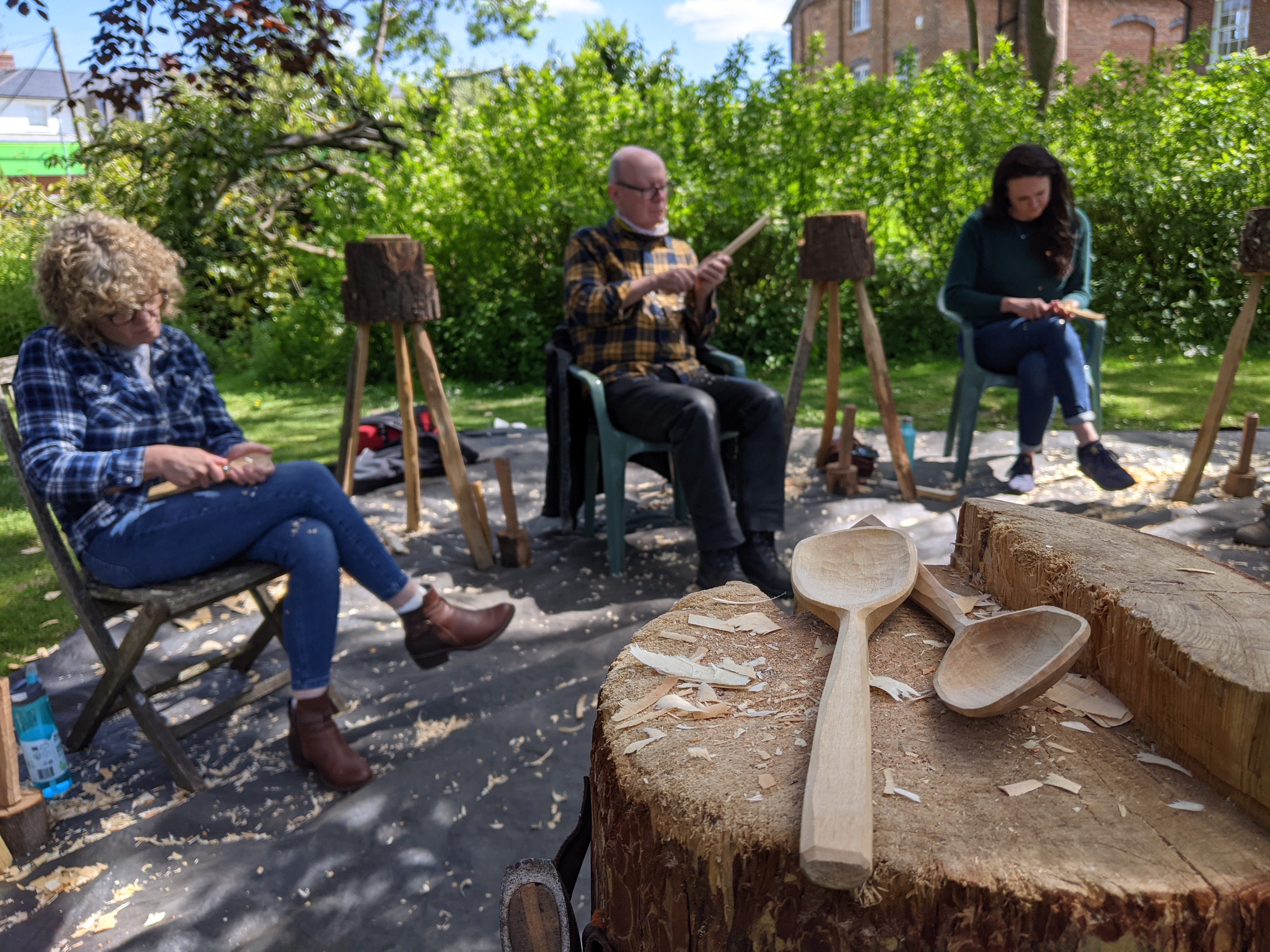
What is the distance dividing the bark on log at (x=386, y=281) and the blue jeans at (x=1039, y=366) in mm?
2726

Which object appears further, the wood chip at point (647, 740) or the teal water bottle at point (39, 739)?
the teal water bottle at point (39, 739)

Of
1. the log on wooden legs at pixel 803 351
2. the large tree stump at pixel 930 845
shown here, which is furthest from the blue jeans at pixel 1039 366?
the large tree stump at pixel 930 845

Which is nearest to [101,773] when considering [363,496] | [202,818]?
[202,818]

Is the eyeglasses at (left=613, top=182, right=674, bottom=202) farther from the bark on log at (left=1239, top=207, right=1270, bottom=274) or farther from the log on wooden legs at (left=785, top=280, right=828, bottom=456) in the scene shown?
the bark on log at (left=1239, top=207, right=1270, bottom=274)

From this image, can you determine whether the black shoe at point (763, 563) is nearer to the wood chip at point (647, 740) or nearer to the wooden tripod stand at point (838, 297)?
the wooden tripod stand at point (838, 297)

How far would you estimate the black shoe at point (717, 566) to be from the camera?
3.24 metres

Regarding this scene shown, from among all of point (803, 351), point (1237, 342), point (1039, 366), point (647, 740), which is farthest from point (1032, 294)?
point (647, 740)

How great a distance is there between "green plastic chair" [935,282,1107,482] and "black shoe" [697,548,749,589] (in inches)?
72.1

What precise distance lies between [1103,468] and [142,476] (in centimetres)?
378

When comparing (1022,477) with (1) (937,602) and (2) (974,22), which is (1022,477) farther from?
(2) (974,22)

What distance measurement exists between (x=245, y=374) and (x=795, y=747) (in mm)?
9234

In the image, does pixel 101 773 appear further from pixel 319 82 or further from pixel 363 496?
pixel 319 82

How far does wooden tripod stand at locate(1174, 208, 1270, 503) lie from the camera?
11.8ft

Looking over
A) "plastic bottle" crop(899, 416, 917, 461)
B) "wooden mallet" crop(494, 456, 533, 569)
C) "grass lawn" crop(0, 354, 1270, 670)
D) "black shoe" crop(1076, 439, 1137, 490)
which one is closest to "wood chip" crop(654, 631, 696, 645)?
"wooden mallet" crop(494, 456, 533, 569)
